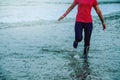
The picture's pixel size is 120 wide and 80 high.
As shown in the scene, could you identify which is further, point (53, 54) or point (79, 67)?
point (53, 54)

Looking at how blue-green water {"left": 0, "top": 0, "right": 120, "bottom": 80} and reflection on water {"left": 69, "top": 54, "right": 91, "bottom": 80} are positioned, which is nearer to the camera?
reflection on water {"left": 69, "top": 54, "right": 91, "bottom": 80}

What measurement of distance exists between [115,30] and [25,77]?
762 centimetres

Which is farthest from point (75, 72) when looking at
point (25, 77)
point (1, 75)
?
point (1, 75)

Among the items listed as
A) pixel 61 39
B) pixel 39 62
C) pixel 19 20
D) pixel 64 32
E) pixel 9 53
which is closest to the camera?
pixel 39 62

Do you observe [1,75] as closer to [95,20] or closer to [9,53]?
[9,53]

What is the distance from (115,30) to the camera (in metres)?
13.4

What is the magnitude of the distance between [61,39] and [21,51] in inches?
96.4

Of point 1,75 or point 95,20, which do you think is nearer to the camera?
point 1,75

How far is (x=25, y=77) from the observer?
662 cm

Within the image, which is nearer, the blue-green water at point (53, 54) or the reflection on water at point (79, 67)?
the reflection on water at point (79, 67)

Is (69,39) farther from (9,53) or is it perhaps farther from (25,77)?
(25,77)

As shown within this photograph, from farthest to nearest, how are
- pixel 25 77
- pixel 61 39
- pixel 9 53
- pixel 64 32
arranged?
pixel 64 32
pixel 61 39
pixel 9 53
pixel 25 77

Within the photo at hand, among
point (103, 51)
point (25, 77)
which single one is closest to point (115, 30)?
point (103, 51)

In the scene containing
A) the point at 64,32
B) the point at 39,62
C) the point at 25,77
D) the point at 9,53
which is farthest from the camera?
the point at 64,32
